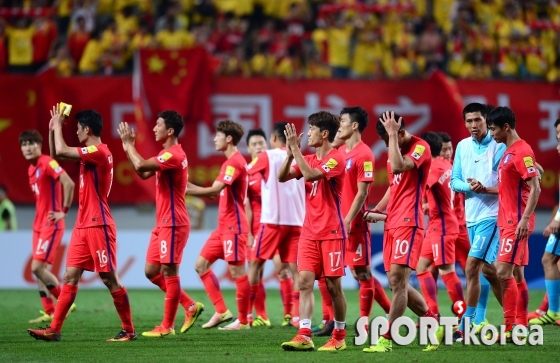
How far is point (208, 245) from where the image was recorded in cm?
1201

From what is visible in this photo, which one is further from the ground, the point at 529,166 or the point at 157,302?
the point at 529,166

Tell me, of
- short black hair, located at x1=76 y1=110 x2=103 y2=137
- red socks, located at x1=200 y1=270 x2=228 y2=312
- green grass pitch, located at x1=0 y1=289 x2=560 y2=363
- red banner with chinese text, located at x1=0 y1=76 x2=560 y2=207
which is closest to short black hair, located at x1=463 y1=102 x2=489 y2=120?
green grass pitch, located at x1=0 y1=289 x2=560 y2=363

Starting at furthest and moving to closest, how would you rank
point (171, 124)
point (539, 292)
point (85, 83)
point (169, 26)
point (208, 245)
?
point (169, 26)
point (85, 83)
point (539, 292)
point (208, 245)
point (171, 124)

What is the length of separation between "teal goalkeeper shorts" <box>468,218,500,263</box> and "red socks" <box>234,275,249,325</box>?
3.14m

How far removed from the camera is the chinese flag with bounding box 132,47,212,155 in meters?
19.5

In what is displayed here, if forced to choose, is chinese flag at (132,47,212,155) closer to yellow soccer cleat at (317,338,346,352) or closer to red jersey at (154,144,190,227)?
red jersey at (154,144,190,227)

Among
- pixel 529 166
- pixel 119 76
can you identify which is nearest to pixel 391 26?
pixel 119 76

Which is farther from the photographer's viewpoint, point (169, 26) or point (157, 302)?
point (169, 26)

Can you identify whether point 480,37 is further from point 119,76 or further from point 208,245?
point 208,245

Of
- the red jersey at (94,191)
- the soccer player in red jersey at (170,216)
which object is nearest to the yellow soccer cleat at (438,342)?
the soccer player in red jersey at (170,216)

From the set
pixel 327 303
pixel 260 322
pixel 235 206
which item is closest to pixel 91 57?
pixel 235 206

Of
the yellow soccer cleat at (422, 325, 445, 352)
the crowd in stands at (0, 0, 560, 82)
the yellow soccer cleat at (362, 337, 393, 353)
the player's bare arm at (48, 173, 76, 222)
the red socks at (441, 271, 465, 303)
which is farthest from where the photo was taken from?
the crowd in stands at (0, 0, 560, 82)

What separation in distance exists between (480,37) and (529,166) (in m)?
14.1

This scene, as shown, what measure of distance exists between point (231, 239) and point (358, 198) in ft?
9.52
